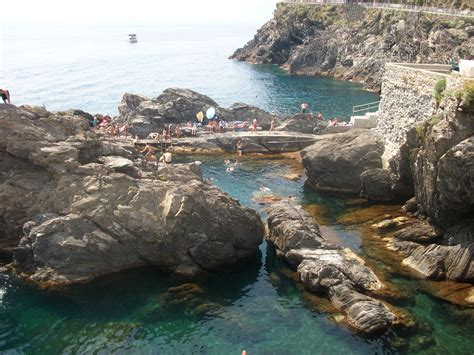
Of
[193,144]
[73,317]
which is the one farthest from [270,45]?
[73,317]

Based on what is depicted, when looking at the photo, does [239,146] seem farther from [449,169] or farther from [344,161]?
[449,169]

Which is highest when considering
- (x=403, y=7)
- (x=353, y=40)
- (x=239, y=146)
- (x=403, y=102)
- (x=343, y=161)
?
(x=403, y=7)

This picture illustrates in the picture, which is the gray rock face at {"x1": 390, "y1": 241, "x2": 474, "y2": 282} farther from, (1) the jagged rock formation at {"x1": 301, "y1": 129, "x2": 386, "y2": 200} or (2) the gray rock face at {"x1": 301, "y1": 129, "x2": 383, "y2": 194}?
(2) the gray rock face at {"x1": 301, "y1": 129, "x2": 383, "y2": 194}

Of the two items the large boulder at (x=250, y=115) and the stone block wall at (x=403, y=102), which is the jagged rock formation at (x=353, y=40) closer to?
the large boulder at (x=250, y=115)

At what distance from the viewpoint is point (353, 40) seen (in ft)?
398

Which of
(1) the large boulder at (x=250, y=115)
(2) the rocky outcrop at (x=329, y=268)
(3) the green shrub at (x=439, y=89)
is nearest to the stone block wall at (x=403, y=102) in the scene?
(3) the green shrub at (x=439, y=89)

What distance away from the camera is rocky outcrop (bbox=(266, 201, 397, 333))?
23.9m

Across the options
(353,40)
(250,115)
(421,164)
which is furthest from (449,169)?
(353,40)

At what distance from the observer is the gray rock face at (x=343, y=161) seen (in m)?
42.2

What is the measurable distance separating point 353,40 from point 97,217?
108 metres

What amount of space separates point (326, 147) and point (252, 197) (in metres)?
9.03

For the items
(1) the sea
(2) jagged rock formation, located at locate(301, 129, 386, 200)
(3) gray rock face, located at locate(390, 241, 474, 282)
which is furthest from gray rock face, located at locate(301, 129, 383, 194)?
(3) gray rock face, located at locate(390, 241, 474, 282)

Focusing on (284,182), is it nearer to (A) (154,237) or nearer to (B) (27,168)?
(A) (154,237)

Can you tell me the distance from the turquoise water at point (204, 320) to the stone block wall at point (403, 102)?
14689 millimetres
